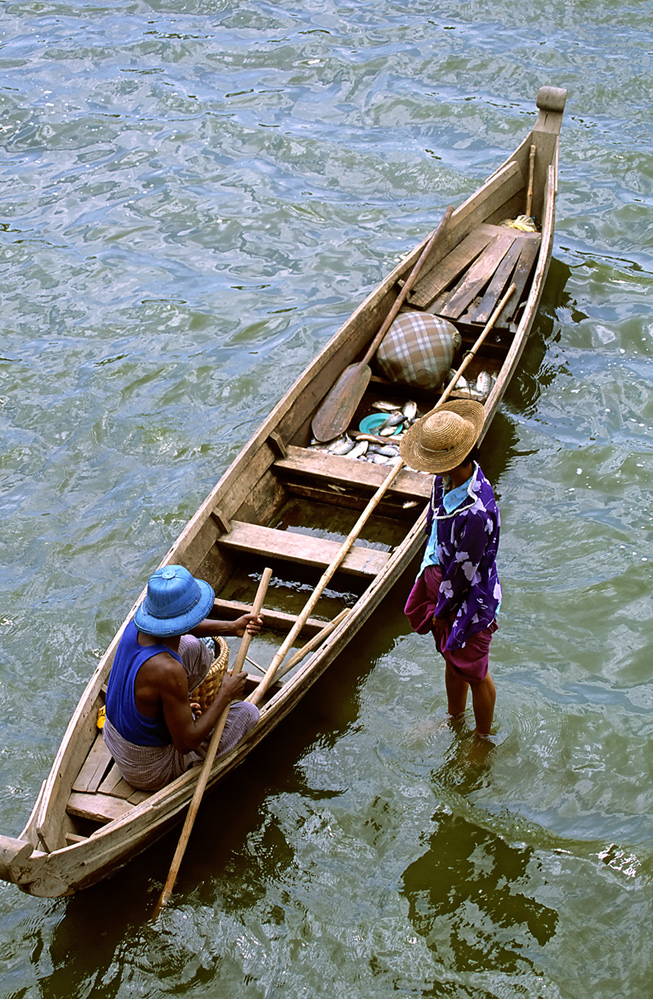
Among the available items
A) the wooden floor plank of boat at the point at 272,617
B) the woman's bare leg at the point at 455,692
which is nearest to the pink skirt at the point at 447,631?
the woman's bare leg at the point at 455,692

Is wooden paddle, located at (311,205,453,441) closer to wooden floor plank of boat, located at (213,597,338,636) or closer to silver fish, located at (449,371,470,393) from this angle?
silver fish, located at (449,371,470,393)

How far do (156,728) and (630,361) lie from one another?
5978 millimetres

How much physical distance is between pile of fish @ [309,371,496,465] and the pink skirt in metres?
2.14

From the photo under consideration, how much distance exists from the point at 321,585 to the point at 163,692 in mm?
1629

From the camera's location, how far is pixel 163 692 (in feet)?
13.3

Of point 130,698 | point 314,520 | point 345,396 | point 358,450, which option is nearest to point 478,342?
point 345,396

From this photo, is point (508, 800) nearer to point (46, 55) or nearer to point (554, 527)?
point (554, 527)

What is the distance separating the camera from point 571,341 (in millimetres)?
8578

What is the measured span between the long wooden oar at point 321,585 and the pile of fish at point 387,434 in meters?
0.42

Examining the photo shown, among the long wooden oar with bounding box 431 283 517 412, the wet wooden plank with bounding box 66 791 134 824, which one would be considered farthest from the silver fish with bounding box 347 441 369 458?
the wet wooden plank with bounding box 66 791 134 824

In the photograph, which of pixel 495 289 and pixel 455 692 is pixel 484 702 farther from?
pixel 495 289

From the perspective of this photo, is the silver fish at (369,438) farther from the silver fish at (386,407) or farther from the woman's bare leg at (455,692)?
the woman's bare leg at (455,692)

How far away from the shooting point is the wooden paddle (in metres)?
6.99

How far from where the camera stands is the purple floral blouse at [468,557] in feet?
13.6
